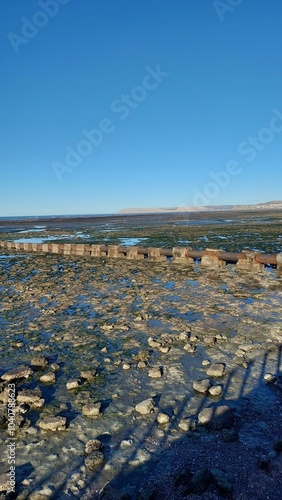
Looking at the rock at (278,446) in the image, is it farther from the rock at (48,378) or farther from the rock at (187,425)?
the rock at (48,378)

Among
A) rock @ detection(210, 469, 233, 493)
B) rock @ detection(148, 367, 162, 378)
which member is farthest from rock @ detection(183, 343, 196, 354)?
rock @ detection(210, 469, 233, 493)

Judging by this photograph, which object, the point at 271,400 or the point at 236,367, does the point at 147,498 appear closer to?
the point at 271,400

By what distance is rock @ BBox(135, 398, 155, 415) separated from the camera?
468 cm

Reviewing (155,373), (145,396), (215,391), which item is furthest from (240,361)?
(145,396)

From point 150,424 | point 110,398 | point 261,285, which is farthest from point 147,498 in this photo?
point 261,285

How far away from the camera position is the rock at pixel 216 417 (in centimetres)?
428

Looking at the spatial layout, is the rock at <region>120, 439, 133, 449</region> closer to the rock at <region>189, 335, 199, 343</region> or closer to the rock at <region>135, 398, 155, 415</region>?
the rock at <region>135, 398, 155, 415</region>

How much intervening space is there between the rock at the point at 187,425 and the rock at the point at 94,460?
3.69 ft

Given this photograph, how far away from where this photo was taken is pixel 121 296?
446 inches

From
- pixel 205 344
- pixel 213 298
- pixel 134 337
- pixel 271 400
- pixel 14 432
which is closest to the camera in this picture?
pixel 14 432

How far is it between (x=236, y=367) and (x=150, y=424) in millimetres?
2244

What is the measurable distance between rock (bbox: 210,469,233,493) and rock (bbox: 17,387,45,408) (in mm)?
2753

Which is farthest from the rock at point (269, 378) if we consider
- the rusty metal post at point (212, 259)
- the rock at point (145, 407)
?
the rusty metal post at point (212, 259)

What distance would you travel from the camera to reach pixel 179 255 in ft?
61.2
